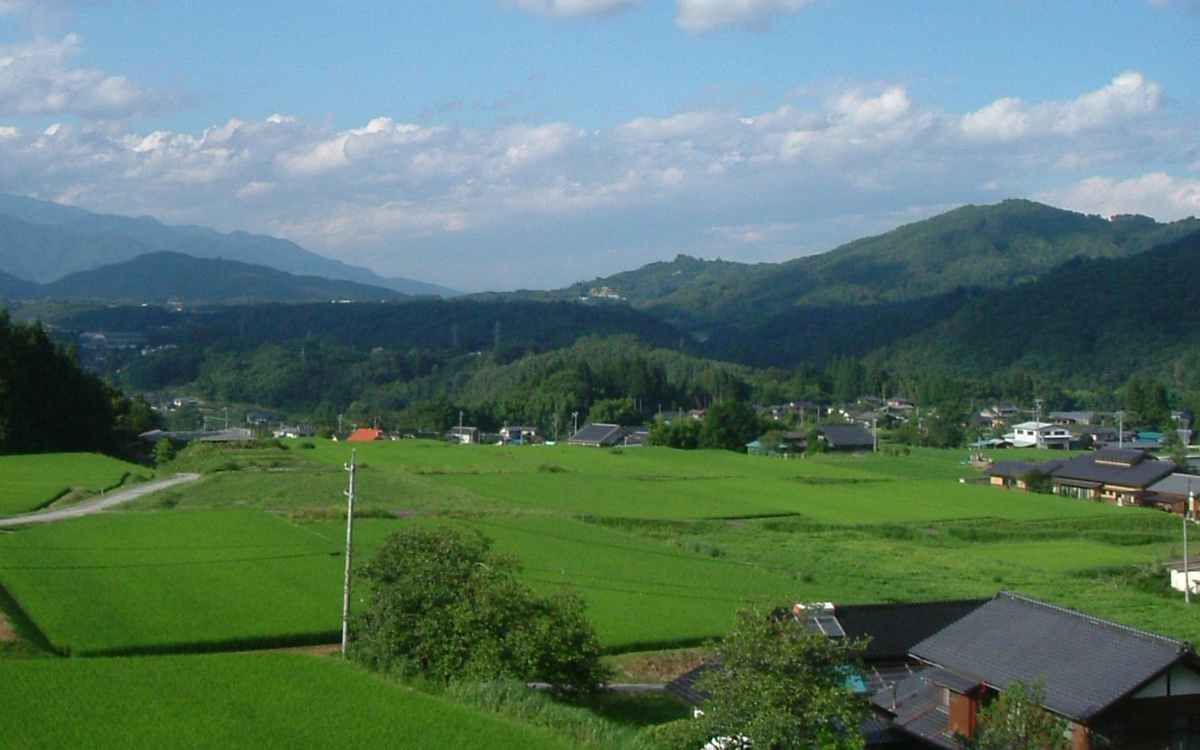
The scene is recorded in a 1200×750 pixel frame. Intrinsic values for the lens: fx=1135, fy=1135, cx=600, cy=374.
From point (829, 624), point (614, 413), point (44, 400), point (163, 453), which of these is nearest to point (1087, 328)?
point (614, 413)

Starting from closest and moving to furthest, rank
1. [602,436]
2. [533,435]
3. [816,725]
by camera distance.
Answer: [816,725], [602,436], [533,435]

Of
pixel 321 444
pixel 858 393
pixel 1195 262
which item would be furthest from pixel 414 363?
pixel 1195 262

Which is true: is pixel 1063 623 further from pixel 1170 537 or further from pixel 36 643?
pixel 1170 537

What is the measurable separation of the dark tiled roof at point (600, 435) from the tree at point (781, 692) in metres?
62.0

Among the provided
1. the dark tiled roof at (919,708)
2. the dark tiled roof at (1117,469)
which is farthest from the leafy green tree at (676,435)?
the dark tiled roof at (919,708)

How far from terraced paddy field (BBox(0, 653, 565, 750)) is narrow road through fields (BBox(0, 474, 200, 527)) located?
15361mm

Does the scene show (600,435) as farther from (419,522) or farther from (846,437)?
(419,522)

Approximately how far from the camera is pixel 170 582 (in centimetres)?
2031

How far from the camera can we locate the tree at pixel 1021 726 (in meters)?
11.1

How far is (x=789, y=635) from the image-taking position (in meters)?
11.4

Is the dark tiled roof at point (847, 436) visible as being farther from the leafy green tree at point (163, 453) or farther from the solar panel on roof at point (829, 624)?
the solar panel on roof at point (829, 624)

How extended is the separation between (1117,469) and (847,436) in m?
22.5

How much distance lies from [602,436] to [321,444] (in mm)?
22725

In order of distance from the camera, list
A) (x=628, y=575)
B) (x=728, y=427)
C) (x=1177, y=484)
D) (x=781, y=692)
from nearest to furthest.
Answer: (x=781, y=692)
(x=628, y=575)
(x=1177, y=484)
(x=728, y=427)
